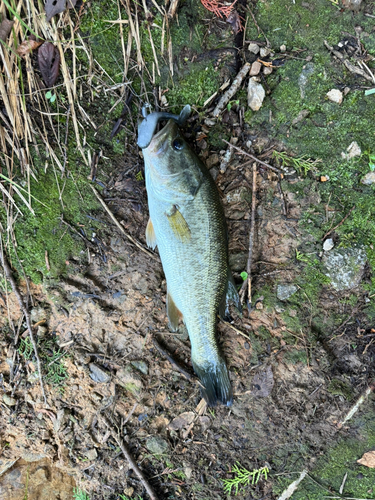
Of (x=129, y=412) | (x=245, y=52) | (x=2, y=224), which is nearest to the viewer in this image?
(x=245, y=52)

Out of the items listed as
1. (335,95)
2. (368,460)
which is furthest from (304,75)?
(368,460)

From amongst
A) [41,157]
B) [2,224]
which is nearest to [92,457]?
[2,224]

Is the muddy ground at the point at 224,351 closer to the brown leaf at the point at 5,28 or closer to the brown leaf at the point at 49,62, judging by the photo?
the brown leaf at the point at 49,62

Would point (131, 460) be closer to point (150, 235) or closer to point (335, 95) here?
point (150, 235)

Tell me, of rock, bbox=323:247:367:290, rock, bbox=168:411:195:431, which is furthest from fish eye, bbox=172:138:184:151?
rock, bbox=168:411:195:431

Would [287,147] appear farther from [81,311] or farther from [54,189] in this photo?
[81,311]

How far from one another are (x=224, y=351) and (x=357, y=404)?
145cm

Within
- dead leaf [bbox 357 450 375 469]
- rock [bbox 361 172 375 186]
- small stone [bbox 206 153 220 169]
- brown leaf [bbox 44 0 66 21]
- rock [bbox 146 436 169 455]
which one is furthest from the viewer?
rock [bbox 146 436 169 455]

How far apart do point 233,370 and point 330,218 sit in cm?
184

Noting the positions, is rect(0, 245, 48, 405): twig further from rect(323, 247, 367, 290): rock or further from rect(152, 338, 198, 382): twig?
rect(323, 247, 367, 290): rock

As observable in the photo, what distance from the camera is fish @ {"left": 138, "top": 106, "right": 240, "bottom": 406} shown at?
263 centimetres

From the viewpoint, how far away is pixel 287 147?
2.99 meters

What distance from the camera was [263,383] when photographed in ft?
10.5

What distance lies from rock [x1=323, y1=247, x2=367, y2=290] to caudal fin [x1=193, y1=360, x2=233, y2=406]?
1399 mm
